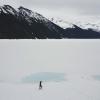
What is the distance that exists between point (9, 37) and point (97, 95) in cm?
18186

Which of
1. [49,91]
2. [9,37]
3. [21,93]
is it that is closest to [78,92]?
[49,91]

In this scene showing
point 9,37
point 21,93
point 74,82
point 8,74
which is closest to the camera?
point 21,93

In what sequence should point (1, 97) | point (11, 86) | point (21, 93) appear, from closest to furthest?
point (1, 97) → point (21, 93) → point (11, 86)

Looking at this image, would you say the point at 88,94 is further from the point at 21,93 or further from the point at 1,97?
the point at 1,97

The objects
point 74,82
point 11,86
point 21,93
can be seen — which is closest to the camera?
point 21,93

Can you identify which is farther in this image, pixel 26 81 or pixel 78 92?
pixel 26 81

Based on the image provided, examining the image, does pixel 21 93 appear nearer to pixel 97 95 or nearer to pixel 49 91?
pixel 49 91

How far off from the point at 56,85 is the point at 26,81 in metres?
4.70

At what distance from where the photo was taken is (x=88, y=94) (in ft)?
73.8

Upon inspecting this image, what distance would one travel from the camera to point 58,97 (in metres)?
21.1

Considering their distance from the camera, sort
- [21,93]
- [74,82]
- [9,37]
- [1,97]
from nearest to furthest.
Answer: [1,97], [21,93], [74,82], [9,37]

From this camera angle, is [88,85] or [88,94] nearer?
[88,94]

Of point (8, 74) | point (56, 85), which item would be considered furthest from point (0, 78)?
point (56, 85)

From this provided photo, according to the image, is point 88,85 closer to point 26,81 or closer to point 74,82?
point 74,82
